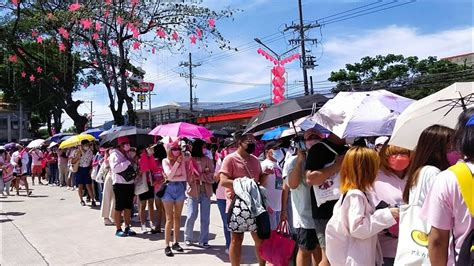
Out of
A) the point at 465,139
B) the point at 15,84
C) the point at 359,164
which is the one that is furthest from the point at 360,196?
the point at 15,84

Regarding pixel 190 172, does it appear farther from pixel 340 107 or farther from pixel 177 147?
pixel 340 107

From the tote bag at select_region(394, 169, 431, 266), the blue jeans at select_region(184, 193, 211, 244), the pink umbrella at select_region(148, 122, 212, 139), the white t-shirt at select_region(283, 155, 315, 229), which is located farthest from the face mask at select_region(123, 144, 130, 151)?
the tote bag at select_region(394, 169, 431, 266)

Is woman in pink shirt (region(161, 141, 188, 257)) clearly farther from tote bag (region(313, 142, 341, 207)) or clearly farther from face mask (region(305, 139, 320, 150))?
tote bag (region(313, 142, 341, 207))

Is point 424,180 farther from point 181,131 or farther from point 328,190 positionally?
point 181,131

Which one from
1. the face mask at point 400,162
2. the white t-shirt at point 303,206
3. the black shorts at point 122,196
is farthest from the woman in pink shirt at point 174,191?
the face mask at point 400,162

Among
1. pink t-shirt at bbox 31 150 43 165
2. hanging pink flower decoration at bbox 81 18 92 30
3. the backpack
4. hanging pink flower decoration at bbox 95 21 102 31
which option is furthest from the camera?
pink t-shirt at bbox 31 150 43 165

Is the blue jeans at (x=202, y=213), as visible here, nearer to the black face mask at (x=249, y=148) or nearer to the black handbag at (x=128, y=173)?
the black handbag at (x=128, y=173)

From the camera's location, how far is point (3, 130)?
56406 millimetres

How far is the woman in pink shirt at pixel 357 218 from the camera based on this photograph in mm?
3076

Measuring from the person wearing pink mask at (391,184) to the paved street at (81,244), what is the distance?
288 cm

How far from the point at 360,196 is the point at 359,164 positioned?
23 centimetres

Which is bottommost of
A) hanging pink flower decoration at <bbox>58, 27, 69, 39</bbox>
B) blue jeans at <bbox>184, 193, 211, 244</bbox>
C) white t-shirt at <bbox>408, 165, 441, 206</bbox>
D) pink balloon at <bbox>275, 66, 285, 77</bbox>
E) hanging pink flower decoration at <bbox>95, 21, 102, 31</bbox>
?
blue jeans at <bbox>184, 193, 211, 244</bbox>

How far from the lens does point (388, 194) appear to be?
132 inches

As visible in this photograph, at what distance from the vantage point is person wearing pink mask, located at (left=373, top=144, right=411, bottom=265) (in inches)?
131
